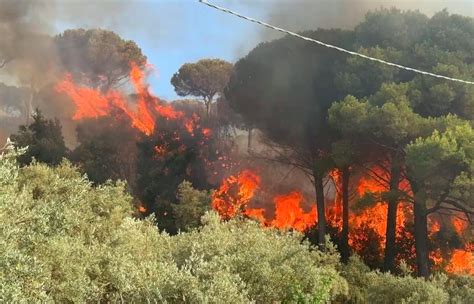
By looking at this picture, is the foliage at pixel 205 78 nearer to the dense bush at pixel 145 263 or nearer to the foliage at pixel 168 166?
the foliage at pixel 168 166

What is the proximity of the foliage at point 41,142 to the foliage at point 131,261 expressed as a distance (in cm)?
1994

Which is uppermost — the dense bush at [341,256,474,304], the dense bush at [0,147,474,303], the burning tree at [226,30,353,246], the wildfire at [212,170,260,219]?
the burning tree at [226,30,353,246]

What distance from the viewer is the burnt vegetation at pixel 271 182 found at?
13812 mm

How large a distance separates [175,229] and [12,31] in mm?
44580

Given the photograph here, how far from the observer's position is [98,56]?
68.1 m

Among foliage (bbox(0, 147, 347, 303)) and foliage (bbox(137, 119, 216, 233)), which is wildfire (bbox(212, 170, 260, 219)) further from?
foliage (bbox(0, 147, 347, 303))

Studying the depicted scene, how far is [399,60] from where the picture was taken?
34438mm

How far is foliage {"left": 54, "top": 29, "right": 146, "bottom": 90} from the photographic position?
67812 mm

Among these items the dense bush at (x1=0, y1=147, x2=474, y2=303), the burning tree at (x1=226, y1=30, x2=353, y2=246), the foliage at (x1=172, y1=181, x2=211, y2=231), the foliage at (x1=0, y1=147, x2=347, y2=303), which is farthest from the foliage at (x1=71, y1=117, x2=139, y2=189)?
the foliage at (x1=0, y1=147, x2=347, y2=303)

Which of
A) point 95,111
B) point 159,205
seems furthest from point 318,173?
point 95,111

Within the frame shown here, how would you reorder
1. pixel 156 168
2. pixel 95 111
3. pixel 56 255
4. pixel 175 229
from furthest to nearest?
pixel 95 111 → pixel 156 168 → pixel 175 229 → pixel 56 255

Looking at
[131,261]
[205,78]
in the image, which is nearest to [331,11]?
[205,78]

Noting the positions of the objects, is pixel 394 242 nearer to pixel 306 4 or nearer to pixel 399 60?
pixel 399 60

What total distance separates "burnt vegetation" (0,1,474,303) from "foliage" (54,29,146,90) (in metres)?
1.24
